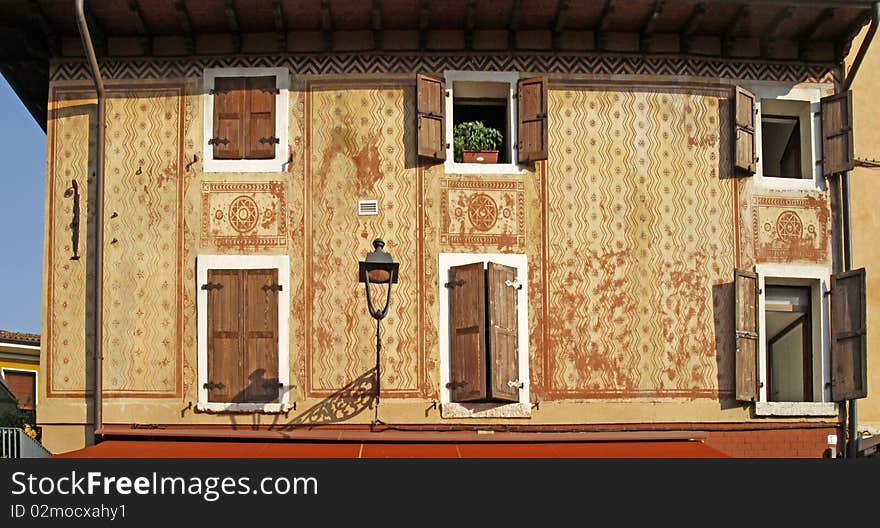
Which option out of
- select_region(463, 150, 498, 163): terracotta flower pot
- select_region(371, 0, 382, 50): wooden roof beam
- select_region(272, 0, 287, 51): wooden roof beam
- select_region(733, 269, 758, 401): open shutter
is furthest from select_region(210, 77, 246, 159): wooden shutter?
select_region(733, 269, 758, 401): open shutter

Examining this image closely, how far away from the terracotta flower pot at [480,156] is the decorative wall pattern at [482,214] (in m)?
0.27

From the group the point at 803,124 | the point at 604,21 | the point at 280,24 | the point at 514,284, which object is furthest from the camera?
the point at 803,124

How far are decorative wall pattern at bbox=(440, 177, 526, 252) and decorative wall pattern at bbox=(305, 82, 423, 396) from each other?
402mm

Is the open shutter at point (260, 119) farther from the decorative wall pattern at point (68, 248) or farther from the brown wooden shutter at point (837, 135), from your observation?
the brown wooden shutter at point (837, 135)

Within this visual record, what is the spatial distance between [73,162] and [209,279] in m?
2.17

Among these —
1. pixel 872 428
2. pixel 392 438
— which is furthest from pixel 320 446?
pixel 872 428

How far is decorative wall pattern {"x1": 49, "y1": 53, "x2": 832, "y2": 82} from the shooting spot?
16875mm

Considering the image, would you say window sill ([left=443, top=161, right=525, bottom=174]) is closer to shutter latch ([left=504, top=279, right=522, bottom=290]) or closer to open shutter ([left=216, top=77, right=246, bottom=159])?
shutter latch ([left=504, top=279, right=522, bottom=290])

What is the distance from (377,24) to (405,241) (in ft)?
8.33

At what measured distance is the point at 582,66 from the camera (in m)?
17.0

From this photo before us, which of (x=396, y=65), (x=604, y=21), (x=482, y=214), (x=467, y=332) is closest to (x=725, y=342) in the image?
(x=467, y=332)

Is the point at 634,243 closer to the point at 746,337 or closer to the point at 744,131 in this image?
the point at 746,337

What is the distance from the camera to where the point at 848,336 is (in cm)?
1677

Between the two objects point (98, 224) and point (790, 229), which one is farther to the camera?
point (790, 229)
